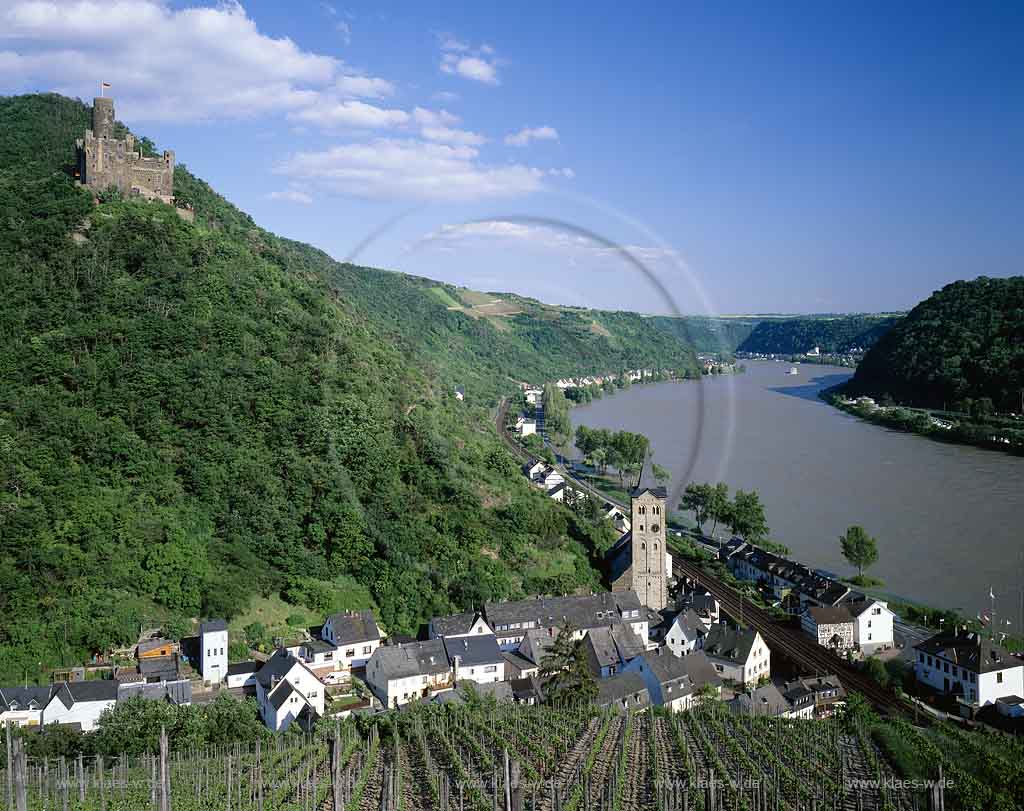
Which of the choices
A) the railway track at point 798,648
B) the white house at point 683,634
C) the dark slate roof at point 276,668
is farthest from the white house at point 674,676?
the dark slate roof at point 276,668

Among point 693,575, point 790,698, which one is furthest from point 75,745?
point 693,575

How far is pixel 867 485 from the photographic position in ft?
111

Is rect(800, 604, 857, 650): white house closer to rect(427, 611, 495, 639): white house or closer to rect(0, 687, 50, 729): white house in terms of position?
rect(427, 611, 495, 639): white house

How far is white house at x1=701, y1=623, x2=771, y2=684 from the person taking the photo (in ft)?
60.5

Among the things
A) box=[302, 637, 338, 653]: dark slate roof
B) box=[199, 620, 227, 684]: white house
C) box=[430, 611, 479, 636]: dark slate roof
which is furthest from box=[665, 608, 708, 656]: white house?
box=[199, 620, 227, 684]: white house

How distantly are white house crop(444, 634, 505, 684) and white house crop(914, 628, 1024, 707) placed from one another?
851 centimetres

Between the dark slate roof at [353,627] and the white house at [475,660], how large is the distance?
157cm

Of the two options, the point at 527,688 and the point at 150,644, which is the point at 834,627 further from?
the point at 150,644

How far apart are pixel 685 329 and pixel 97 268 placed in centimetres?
1859

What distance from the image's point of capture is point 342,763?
1304 cm

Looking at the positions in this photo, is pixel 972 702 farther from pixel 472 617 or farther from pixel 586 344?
pixel 586 344

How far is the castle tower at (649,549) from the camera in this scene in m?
22.8

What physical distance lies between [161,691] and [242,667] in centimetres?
180

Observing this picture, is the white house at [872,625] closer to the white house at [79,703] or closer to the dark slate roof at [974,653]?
the dark slate roof at [974,653]
